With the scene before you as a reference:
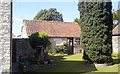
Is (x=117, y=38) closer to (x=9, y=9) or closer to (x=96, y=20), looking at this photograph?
(x=96, y=20)

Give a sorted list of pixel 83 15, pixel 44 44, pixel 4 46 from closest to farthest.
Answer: pixel 4 46 → pixel 83 15 → pixel 44 44

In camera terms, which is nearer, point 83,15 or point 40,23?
point 83,15

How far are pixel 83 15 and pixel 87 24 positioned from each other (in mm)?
900

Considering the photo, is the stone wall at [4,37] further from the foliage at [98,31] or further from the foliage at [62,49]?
the foliage at [62,49]

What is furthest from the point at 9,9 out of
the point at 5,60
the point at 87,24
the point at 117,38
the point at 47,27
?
the point at 117,38

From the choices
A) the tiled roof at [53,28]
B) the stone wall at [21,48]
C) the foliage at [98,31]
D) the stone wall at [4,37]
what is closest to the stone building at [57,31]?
the tiled roof at [53,28]

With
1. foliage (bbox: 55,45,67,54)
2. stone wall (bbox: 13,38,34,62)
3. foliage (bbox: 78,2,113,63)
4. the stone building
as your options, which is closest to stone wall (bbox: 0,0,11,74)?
foliage (bbox: 78,2,113,63)

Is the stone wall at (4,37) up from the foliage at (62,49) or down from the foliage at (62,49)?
up

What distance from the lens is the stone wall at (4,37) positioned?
5680mm

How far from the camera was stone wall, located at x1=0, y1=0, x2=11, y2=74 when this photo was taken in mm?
5680

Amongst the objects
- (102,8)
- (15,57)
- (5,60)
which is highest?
(102,8)

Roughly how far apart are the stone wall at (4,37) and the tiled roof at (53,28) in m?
15.2

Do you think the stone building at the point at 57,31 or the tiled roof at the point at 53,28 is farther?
the tiled roof at the point at 53,28

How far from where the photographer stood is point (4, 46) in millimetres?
5691
